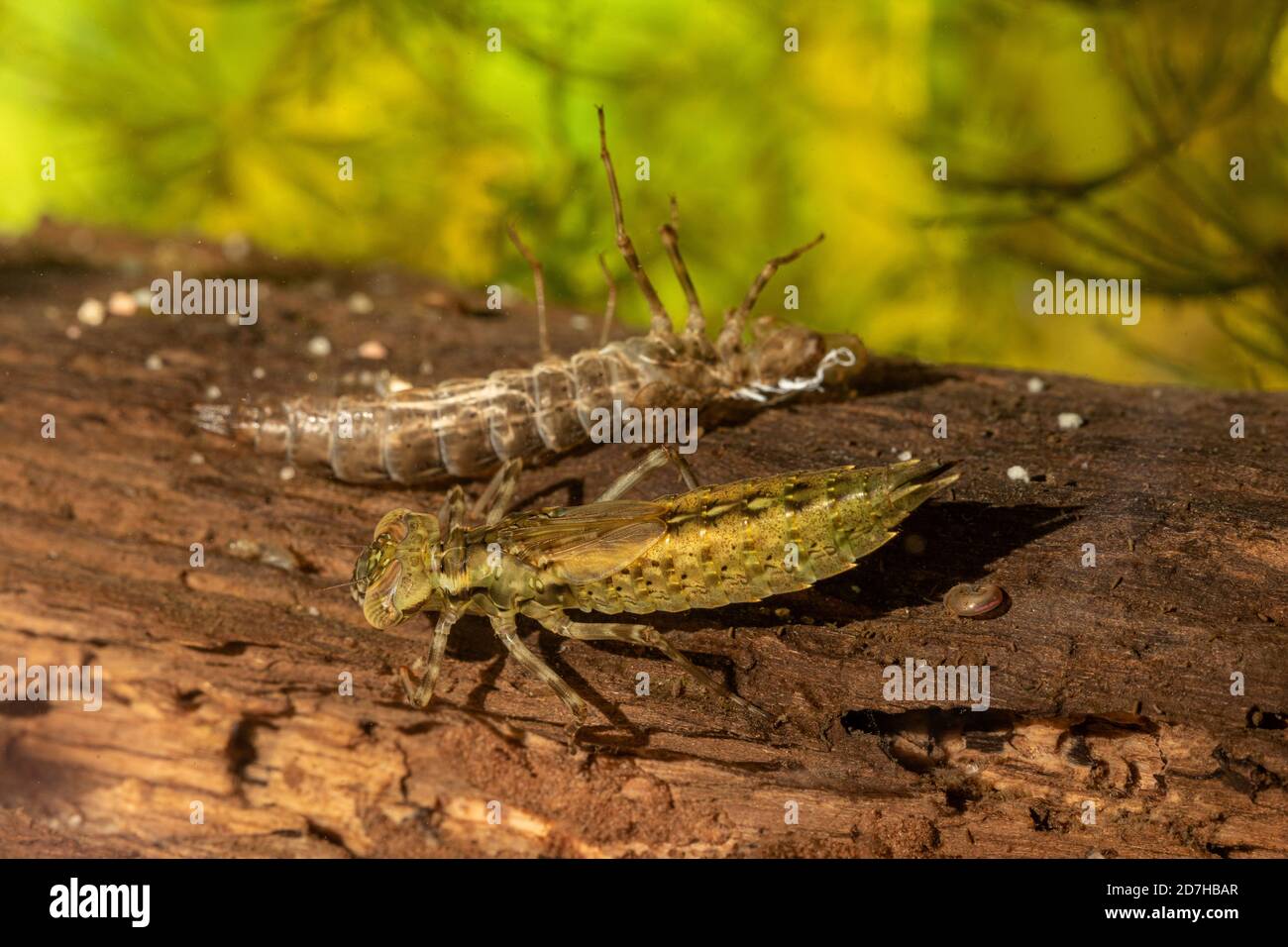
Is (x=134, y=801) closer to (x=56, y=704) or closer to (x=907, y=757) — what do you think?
(x=56, y=704)

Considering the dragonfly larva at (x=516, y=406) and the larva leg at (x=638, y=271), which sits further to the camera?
the larva leg at (x=638, y=271)

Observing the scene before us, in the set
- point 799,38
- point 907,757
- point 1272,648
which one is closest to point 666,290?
point 799,38

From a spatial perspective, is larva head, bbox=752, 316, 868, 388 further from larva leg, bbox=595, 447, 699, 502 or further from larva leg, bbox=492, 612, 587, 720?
larva leg, bbox=492, 612, 587, 720

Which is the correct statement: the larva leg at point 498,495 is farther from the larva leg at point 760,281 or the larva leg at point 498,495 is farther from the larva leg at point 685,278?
the larva leg at point 760,281

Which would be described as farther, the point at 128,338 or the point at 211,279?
the point at 211,279

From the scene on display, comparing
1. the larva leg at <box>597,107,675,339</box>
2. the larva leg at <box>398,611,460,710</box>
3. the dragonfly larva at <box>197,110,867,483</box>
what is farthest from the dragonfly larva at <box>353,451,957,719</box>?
the larva leg at <box>597,107,675,339</box>

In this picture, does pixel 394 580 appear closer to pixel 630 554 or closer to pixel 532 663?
pixel 532 663

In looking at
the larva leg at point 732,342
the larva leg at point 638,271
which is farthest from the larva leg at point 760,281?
the larva leg at point 638,271
